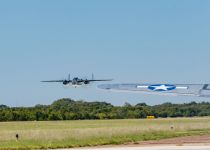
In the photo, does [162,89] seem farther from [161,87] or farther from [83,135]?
[83,135]

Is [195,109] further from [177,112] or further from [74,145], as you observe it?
[74,145]

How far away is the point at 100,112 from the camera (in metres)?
160

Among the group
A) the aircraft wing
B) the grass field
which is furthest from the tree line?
the aircraft wing

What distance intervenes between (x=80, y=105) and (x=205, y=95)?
177622 millimetres

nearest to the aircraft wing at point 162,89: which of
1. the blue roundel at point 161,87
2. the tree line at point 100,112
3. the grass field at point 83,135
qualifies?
the blue roundel at point 161,87

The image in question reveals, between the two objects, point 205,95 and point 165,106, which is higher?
point 165,106

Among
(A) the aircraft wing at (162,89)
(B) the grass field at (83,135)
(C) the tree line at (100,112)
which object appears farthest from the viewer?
(C) the tree line at (100,112)

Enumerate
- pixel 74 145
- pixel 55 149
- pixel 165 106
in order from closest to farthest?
pixel 55 149, pixel 74 145, pixel 165 106

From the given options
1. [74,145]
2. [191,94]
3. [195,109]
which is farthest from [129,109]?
[191,94]

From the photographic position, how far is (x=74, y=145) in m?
36.0

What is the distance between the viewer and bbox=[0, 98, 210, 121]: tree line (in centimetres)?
14095

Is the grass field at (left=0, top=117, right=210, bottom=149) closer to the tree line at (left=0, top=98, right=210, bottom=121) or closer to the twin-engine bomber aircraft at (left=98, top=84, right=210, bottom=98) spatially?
the twin-engine bomber aircraft at (left=98, top=84, right=210, bottom=98)

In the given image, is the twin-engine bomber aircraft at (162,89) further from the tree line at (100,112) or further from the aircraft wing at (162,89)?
the tree line at (100,112)

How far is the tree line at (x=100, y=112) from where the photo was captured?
14095cm
